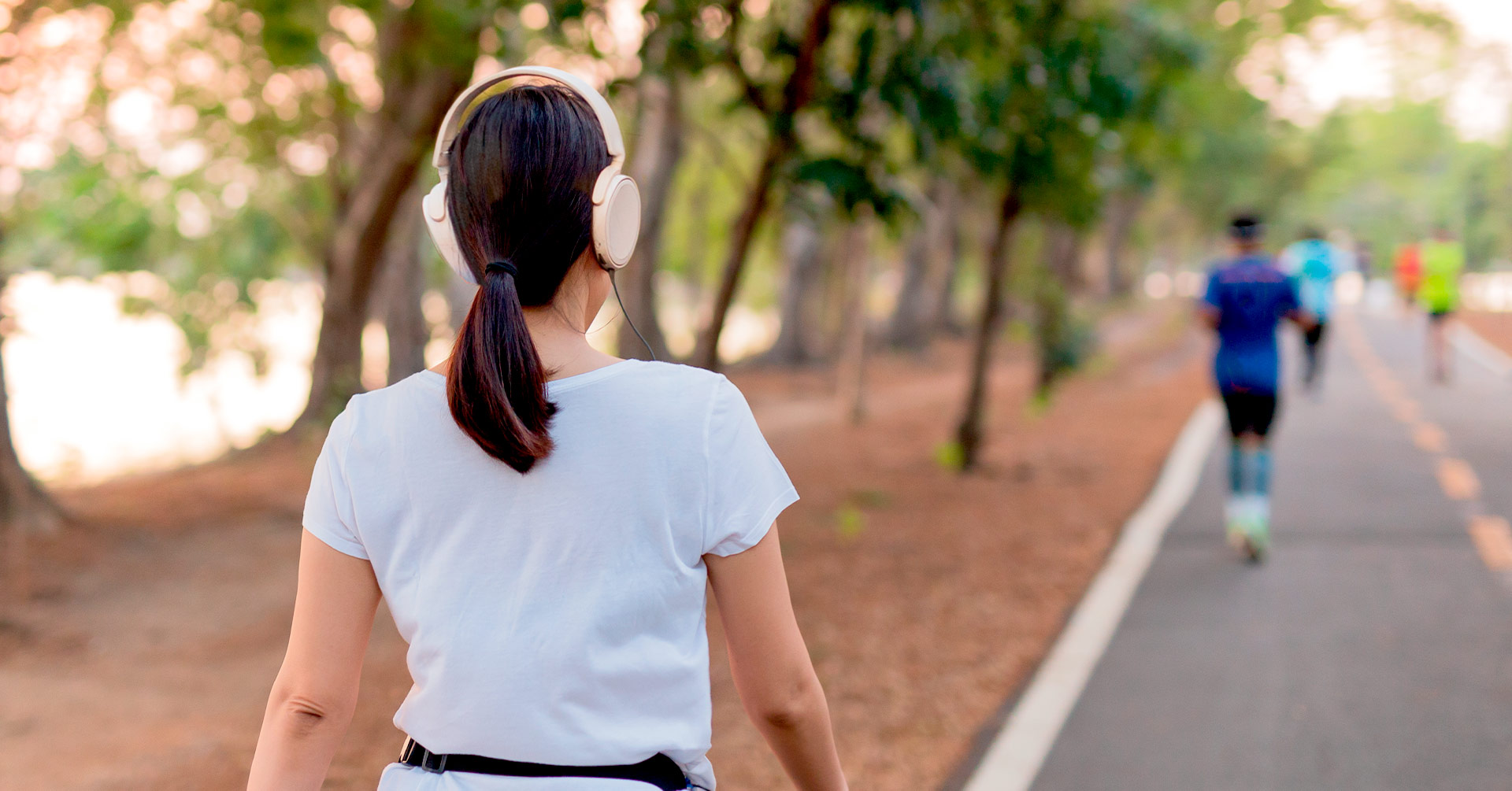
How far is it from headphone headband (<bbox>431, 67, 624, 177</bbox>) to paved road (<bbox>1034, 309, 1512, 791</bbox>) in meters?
3.42

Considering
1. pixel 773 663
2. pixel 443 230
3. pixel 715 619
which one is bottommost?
pixel 715 619

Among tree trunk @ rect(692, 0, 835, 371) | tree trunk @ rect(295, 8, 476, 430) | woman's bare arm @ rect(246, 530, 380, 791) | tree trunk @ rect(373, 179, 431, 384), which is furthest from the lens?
tree trunk @ rect(373, 179, 431, 384)

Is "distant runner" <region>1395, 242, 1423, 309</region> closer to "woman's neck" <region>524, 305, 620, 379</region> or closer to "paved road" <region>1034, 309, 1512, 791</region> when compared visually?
"paved road" <region>1034, 309, 1512, 791</region>

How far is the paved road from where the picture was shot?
4469 mm

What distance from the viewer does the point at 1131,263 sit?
6216cm

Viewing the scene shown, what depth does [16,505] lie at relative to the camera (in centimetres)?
820

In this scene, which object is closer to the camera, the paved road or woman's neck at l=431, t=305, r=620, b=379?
woman's neck at l=431, t=305, r=620, b=379

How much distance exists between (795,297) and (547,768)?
2303 cm

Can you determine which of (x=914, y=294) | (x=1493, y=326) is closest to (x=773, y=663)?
(x=914, y=294)

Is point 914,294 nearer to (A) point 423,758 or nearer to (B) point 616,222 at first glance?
(B) point 616,222

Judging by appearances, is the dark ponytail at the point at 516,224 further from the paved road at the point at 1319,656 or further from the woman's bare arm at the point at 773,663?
the paved road at the point at 1319,656

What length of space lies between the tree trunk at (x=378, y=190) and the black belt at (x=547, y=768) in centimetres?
743

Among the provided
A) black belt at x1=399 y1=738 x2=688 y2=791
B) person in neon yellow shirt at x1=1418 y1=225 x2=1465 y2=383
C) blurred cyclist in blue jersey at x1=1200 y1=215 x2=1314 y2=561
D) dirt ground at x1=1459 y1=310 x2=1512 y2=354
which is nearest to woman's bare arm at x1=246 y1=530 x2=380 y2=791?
black belt at x1=399 y1=738 x2=688 y2=791

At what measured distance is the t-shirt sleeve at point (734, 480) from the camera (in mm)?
1478
